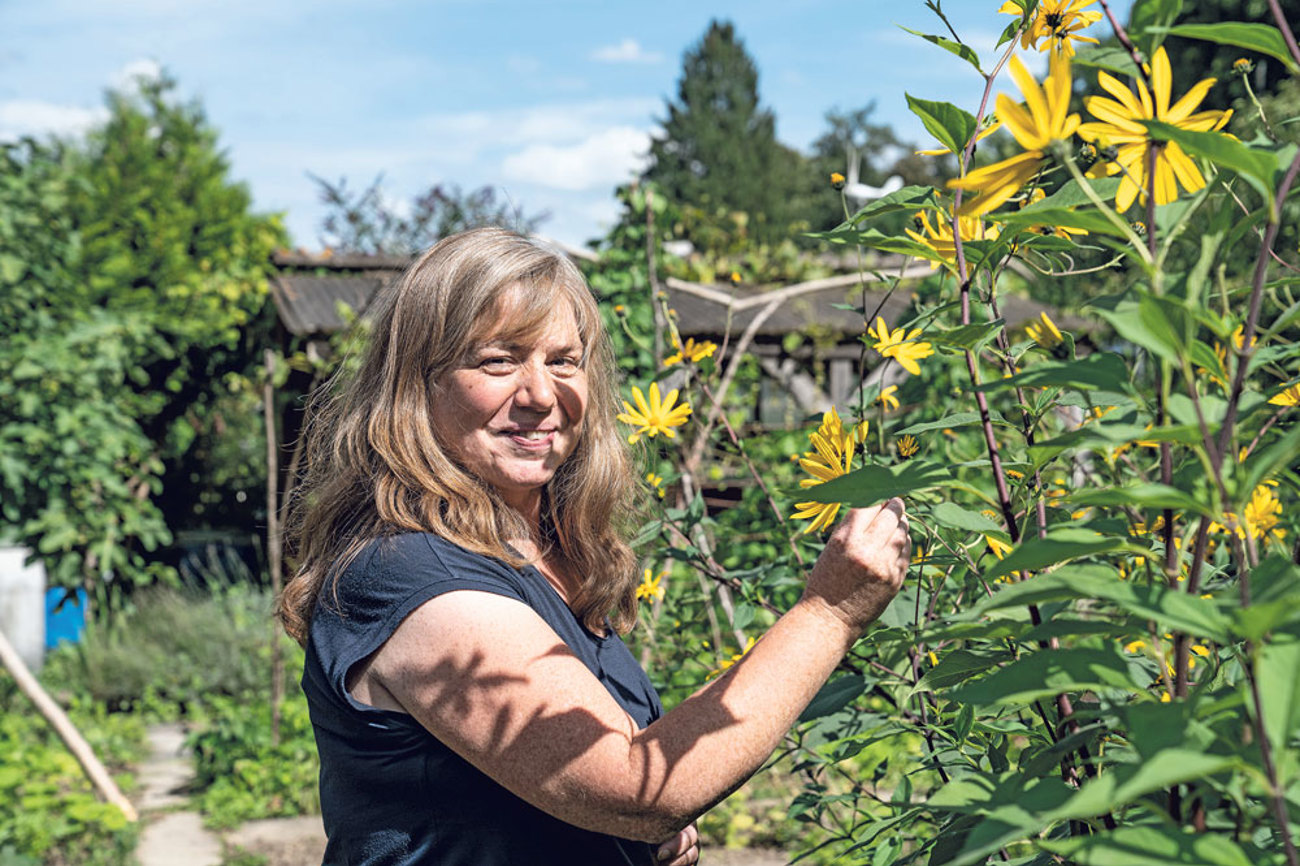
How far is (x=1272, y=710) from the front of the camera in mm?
553

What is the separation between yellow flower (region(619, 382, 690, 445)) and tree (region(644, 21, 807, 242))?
102 ft

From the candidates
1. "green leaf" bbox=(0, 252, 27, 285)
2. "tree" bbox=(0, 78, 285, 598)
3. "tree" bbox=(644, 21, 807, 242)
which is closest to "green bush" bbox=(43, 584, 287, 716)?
"tree" bbox=(0, 78, 285, 598)

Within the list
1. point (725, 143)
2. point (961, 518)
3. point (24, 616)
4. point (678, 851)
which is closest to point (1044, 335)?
point (961, 518)

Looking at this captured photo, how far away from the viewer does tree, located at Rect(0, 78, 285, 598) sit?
18.0ft

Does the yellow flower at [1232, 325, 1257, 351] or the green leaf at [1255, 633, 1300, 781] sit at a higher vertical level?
the yellow flower at [1232, 325, 1257, 351]

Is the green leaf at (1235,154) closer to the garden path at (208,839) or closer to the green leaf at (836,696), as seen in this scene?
the green leaf at (836,696)

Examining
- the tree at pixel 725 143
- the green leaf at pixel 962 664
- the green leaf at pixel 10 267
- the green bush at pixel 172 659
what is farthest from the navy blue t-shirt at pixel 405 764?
the tree at pixel 725 143

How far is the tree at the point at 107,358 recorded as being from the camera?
5488mm

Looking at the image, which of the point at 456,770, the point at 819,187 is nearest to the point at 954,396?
the point at 456,770

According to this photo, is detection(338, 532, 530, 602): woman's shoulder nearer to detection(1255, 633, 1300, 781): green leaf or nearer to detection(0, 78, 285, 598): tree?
detection(1255, 633, 1300, 781): green leaf

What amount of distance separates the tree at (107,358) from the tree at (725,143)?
77.0 feet

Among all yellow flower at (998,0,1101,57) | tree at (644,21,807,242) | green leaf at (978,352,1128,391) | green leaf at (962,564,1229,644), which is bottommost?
green leaf at (962,564,1229,644)

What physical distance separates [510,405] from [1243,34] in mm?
942

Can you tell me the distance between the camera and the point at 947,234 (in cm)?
109
